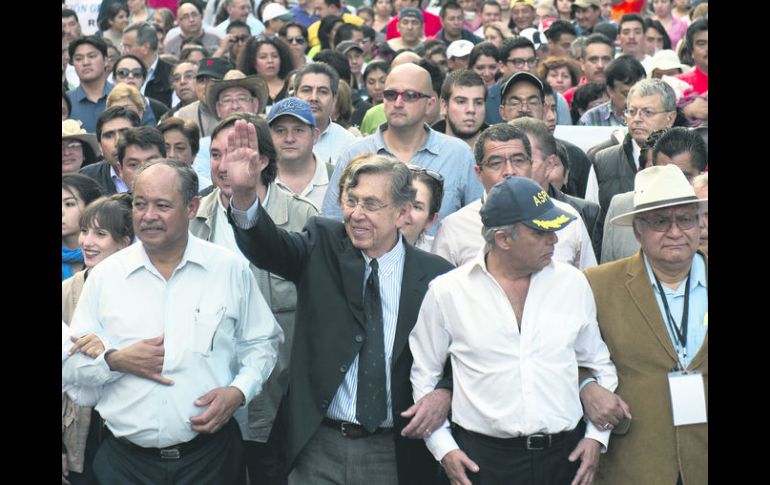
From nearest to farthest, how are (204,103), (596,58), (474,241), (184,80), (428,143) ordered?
(474,241) < (428,143) < (204,103) < (596,58) < (184,80)

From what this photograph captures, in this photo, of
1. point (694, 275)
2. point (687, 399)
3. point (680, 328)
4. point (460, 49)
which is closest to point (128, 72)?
point (460, 49)

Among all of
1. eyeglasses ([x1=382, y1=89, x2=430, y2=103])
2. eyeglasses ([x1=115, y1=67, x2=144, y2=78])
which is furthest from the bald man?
eyeglasses ([x1=115, y1=67, x2=144, y2=78])

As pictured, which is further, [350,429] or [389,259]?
[389,259]

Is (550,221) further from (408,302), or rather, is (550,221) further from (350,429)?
(350,429)

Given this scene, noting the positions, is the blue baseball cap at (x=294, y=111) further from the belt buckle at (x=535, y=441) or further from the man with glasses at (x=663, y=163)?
the belt buckle at (x=535, y=441)

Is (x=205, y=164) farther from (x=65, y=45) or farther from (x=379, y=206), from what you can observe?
(x=65, y=45)

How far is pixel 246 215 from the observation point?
493cm

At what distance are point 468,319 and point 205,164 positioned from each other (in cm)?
378

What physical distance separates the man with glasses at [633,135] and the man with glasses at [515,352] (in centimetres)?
283

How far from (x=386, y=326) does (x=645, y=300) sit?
113 centimetres

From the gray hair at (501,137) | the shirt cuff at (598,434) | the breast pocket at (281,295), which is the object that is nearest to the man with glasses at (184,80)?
the breast pocket at (281,295)

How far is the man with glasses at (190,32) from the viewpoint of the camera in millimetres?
15688

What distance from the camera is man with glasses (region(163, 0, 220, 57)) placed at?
15688 mm

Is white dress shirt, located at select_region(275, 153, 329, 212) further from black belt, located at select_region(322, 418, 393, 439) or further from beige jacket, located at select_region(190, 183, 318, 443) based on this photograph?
black belt, located at select_region(322, 418, 393, 439)
